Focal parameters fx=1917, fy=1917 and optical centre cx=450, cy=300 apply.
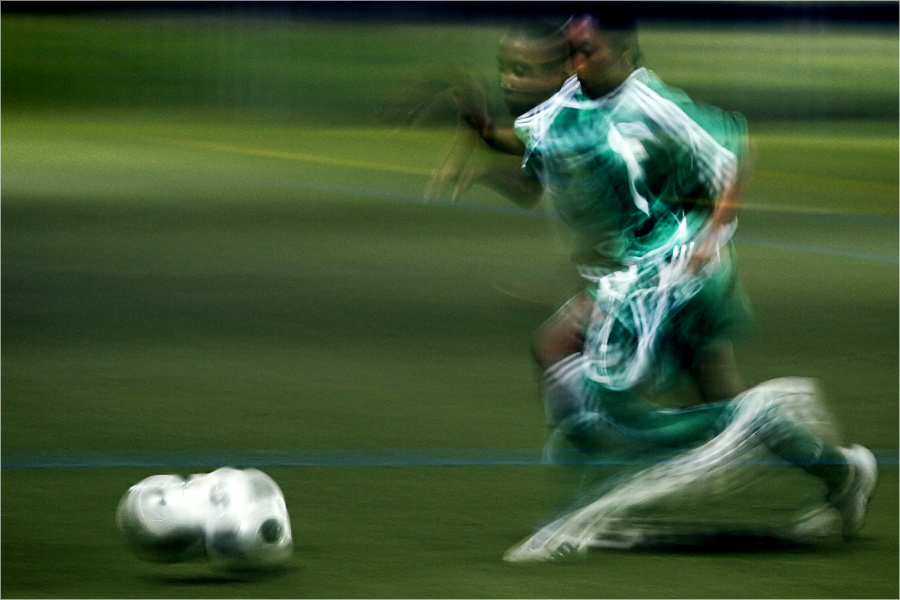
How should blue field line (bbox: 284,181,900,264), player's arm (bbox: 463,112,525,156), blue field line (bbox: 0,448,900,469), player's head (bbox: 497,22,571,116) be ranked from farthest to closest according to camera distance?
blue field line (bbox: 284,181,900,264), blue field line (bbox: 0,448,900,469), player's arm (bbox: 463,112,525,156), player's head (bbox: 497,22,571,116)

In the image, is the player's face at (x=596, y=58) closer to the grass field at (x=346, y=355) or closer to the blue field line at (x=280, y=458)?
the grass field at (x=346, y=355)

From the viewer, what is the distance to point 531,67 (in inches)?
218

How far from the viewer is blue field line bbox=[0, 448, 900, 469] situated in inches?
265

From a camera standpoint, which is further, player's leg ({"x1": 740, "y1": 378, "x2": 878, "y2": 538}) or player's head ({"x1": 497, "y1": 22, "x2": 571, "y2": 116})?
player's head ({"x1": 497, "y1": 22, "x2": 571, "y2": 116})

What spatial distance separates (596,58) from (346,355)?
404 cm

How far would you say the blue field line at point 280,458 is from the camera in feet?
→ 22.1

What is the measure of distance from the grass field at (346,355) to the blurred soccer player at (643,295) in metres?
0.20

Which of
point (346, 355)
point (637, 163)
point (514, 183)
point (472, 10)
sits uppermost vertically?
point (472, 10)

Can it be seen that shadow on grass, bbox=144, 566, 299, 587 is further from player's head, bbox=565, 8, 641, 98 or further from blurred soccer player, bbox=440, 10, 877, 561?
player's head, bbox=565, 8, 641, 98

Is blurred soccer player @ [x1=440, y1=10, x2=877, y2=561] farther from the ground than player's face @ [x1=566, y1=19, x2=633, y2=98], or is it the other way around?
player's face @ [x1=566, y1=19, x2=633, y2=98]

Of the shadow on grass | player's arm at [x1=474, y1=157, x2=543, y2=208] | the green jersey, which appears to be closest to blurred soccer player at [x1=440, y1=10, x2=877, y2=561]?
the green jersey

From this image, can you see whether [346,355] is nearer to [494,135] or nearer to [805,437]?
[494,135]

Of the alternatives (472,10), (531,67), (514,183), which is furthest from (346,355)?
(472,10)

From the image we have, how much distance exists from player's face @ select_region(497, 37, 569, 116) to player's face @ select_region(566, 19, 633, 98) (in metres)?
0.09
